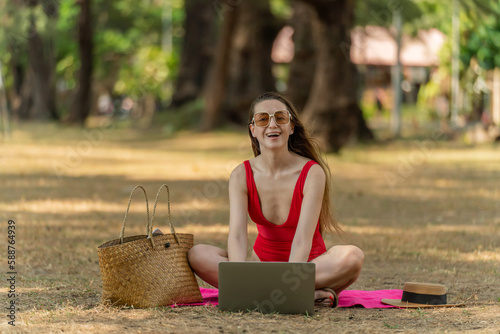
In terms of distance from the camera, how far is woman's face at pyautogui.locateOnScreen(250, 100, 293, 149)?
15.5 ft

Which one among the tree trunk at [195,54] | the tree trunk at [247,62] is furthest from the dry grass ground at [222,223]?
the tree trunk at [195,54]

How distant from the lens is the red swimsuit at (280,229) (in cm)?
472

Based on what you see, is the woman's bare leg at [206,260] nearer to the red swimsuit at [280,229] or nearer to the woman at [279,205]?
the woman at [279,205]

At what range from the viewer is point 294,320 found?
164 inches

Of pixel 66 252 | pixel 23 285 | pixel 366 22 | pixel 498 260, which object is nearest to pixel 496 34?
pixel 366 22

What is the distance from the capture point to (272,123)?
15.5ft

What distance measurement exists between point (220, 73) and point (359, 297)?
1681 cm

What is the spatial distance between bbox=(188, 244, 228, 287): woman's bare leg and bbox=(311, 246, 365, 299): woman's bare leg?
59 centimetres

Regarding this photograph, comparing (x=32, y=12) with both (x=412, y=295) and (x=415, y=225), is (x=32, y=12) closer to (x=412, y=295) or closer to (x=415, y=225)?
(x=415, y=225)

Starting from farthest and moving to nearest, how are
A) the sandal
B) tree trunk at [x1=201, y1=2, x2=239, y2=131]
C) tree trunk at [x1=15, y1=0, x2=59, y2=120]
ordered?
tree trunk at [x1=15, y1=0, x2=59, y2=120]
tree trunk at [x1=201, y1=2, x2=239, y2=131]
the sandal

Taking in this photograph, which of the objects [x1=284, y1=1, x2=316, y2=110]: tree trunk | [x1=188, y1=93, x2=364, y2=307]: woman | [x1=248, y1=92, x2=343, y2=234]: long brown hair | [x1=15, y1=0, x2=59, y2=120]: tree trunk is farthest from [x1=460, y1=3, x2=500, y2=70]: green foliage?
[x1=15, y1=0, x2=59, y2=120]: tree trunk

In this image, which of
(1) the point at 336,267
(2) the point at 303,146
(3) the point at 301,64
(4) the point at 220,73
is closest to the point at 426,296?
(1) the point at 336,267

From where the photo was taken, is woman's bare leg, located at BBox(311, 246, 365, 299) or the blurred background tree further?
the blurred background tree

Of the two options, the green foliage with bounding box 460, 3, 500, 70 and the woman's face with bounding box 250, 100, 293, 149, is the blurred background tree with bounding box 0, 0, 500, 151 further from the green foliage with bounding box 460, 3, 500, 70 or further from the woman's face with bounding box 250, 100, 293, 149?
the woman's face with bounding box 250, 100, 293, 149
